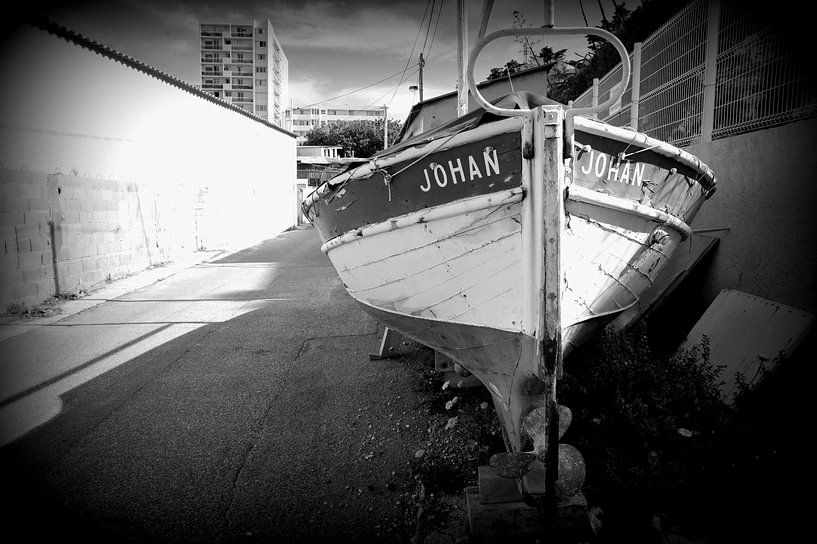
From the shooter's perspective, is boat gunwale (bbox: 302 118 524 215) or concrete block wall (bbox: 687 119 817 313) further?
concrete block wall (bbox: 687 119 817 313)

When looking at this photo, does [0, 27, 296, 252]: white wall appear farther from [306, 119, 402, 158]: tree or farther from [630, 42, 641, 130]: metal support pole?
[306, 119, 402, 158]: tree

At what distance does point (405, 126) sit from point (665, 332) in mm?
4622

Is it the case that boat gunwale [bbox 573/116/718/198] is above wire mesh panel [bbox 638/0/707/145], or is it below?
below

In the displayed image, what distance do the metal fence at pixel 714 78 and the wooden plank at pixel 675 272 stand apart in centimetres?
98

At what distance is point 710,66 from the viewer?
4434 millimetres

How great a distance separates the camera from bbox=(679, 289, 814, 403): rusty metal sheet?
2.96m

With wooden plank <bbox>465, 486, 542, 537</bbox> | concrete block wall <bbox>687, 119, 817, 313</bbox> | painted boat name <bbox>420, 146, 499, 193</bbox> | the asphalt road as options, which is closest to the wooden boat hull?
painted boat name <bbox>420, 146, 499, 193</bbox>

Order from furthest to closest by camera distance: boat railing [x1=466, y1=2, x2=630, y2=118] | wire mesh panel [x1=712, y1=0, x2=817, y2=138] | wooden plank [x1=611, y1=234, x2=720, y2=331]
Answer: wooden plank [x1=611, y1=234, x2=720, y2=331], wire mesh panel [x1=712, y1=0, x2=817, y2=138], boat railing [x1=466, y1=2, x2=630, y2=118]

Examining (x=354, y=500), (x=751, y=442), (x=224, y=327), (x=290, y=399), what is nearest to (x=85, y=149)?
(x=224, y=327)

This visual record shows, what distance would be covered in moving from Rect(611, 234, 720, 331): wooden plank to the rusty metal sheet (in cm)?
44

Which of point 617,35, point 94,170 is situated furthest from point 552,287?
point 617,35

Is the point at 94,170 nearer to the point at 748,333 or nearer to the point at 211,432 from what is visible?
the point at 211,432

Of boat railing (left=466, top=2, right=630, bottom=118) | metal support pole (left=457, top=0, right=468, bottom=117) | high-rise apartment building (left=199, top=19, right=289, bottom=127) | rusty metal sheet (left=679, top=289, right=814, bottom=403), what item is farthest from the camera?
high-rise apartment building (left=199, top=19, right=289, bottom=127)

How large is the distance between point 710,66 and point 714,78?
0.40 feet
